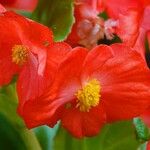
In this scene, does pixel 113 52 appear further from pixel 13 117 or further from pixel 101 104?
pixel 13 117

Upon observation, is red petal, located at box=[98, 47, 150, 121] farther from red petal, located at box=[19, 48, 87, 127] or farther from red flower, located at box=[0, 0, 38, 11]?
red flower, located at box=[0, 0, 38, 11]

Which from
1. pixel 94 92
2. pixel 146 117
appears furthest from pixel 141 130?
pixel 94 92

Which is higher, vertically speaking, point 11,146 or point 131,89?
point 131,89

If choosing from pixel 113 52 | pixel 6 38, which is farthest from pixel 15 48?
pixel 113 52

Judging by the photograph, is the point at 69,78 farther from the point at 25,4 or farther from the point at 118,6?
the point at 25,4

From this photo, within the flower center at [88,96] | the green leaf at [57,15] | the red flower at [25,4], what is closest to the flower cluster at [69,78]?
the flower center at [88,96]
